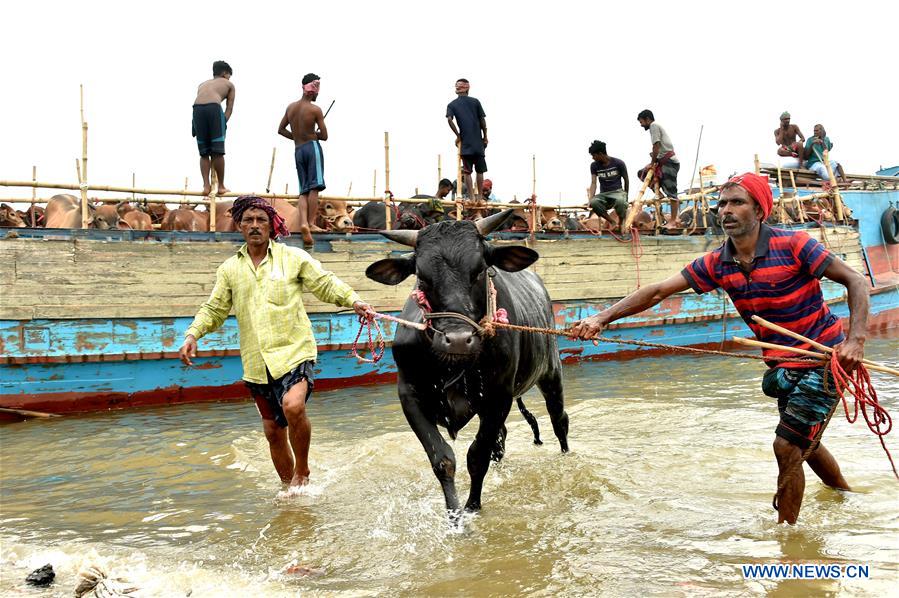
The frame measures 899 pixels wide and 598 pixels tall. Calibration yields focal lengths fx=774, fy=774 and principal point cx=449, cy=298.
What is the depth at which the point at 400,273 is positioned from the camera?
5129 mm

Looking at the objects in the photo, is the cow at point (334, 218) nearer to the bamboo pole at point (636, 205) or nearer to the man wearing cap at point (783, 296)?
the bamboo pole at point (636, 205)

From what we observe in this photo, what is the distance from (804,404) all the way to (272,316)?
11.0 feet

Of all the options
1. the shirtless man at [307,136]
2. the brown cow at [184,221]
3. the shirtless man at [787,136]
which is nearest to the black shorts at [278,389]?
the shirtless man at [307,136]

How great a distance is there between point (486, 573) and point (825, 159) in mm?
18439

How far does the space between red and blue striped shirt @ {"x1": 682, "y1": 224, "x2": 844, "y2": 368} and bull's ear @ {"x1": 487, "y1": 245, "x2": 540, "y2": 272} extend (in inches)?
47.1

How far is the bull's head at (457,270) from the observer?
4.29 metres

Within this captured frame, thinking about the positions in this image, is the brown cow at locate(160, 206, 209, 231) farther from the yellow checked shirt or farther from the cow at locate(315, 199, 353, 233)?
the yellow checked shirt

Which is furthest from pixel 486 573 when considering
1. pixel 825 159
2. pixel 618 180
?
pixel 825 159

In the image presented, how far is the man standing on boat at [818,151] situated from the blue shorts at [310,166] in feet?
48.4

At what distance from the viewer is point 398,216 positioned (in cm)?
1217

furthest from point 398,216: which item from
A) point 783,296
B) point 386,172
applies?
point 783,296

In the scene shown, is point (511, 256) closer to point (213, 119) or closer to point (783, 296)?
point (783, 296)

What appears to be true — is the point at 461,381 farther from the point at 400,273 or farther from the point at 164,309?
the point at 164,309

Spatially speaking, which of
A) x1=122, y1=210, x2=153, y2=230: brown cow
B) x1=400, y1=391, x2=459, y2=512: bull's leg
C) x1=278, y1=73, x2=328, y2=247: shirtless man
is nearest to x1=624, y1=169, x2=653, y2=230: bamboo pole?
x1=278, y1=73, x2=328, y2=247: shirtless man
